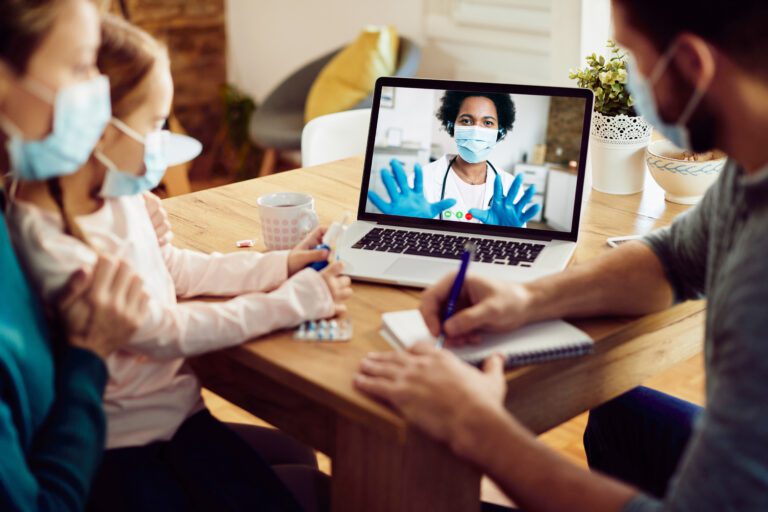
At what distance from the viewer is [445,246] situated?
1.41m

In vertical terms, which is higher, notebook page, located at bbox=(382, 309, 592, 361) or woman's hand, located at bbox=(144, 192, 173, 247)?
woman's hand, located at bbox=(144, 192, 173, 247)

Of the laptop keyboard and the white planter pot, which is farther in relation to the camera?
the white planter pot

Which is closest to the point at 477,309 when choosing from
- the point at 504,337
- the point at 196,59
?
the point at 504,337

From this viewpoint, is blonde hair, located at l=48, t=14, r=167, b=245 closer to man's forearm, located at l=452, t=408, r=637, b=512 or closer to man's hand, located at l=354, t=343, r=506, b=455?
man's hand, located at l=354, t=343, r=506, b=455

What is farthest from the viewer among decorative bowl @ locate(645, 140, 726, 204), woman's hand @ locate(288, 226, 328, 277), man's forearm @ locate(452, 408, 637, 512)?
decorative bowl @ locate(645, 140, 726, 204)

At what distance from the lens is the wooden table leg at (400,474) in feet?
3.31

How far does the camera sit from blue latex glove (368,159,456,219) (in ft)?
4.86

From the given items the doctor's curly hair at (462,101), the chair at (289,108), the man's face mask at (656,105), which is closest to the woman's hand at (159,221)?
A: the doctor's curly hair at (462,101)

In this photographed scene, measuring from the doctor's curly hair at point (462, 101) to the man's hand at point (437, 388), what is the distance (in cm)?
54

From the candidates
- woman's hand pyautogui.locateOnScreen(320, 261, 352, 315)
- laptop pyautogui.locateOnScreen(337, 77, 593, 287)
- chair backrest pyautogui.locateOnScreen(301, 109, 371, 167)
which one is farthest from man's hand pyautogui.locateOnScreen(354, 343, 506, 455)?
chair backrest pyautogui.locateOnScreen(301, 109, 371, 167)

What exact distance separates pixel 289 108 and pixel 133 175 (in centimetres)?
334

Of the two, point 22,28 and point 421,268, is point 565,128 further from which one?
point 22,28

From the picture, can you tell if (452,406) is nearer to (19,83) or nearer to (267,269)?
(267,269)

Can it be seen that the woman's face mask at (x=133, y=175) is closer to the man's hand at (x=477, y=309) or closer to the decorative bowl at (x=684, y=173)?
the man's hand at (x=477, y=309)
